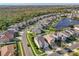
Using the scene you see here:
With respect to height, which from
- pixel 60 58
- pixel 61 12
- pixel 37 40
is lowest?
pixel 60 58

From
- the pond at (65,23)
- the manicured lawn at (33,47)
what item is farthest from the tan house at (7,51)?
the pond at (65,23)

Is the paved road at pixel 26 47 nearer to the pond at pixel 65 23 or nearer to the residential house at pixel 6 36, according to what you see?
the residential house at pixel 6 36

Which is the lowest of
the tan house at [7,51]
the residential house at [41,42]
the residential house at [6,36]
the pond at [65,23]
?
the tan house at [7,51]

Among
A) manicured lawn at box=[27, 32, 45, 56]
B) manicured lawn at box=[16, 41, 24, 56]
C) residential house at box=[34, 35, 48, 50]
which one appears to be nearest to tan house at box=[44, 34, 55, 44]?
residential house at box=[34, 35, 48, 50]

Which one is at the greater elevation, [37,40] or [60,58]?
[37,40]

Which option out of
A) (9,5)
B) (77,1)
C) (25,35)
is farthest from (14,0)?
(77,1)

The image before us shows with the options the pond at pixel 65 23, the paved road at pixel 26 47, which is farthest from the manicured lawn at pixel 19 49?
the pond at pixel 65 23

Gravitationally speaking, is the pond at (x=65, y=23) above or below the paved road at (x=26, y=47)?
above

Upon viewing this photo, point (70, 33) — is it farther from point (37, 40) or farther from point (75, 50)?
point (37, 40)

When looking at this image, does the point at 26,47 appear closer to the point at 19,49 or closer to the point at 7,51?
the point at 19,49

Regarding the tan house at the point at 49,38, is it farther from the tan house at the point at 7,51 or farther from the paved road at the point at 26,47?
the tan house at the point at 7,51

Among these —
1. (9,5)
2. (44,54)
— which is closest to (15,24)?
(9,5)
